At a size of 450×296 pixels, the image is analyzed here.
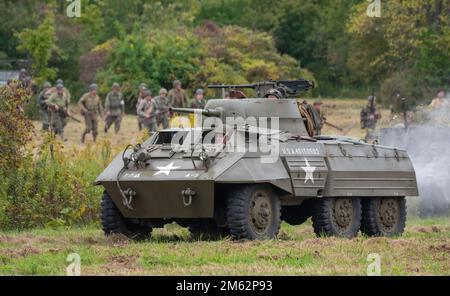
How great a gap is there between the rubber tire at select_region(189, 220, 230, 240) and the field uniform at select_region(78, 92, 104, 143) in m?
13.9

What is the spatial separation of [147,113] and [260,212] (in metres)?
15.6

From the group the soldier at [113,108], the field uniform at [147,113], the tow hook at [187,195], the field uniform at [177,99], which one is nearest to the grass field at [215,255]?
the tow hook at [187,195]

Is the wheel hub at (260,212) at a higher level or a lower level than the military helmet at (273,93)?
lower

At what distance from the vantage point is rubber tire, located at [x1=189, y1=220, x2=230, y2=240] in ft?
63.2

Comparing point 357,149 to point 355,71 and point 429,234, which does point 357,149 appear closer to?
point 429,234

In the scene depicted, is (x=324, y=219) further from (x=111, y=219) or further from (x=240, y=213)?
(x=111, y=219)

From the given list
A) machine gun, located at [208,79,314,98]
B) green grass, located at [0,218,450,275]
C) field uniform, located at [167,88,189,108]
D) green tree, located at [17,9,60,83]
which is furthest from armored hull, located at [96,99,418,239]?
green tree, located at [17,9,60,83]

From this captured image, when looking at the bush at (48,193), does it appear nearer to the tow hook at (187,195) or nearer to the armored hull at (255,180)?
the armored hull at (255,180)

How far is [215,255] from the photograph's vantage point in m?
15.8

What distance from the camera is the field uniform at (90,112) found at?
33562 millimetres

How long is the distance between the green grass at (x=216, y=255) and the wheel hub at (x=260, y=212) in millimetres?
307
